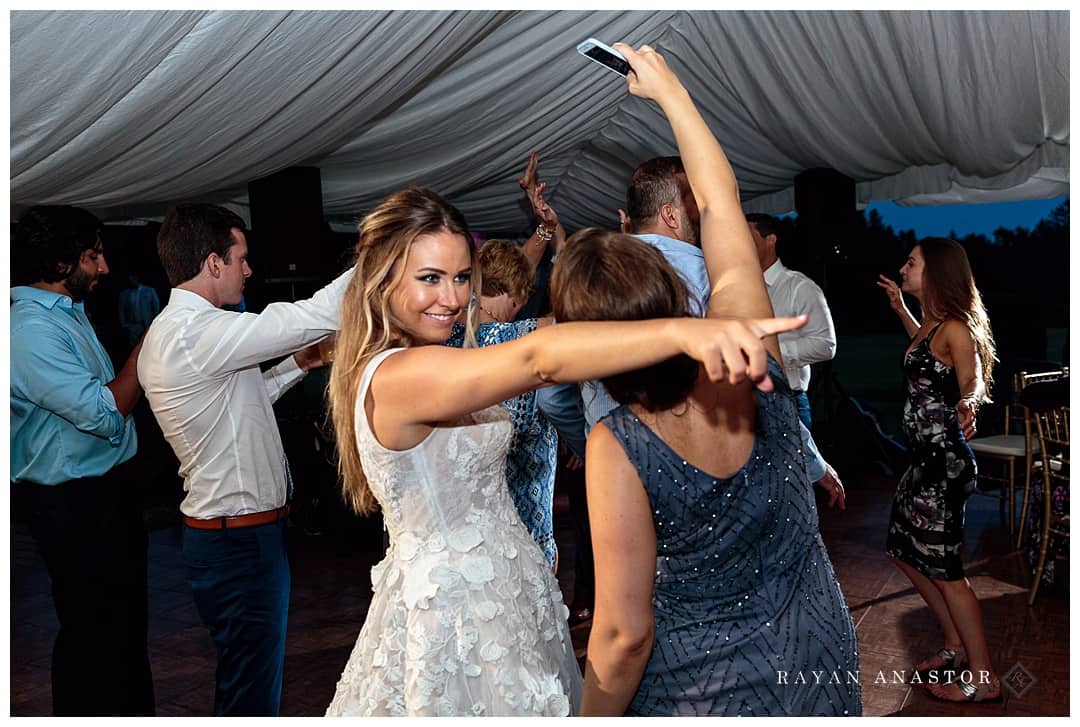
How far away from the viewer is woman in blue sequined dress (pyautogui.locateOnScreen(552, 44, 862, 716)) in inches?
45.2

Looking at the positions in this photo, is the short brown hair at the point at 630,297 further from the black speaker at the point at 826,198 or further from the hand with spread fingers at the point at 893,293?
the black speaker at the point at 826,198

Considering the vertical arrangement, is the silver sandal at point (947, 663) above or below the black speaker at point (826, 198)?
below

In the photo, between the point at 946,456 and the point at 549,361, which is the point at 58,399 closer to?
the point at 549,361

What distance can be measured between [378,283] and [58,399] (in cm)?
119

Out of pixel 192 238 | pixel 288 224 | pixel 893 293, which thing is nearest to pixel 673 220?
pixel 192 238

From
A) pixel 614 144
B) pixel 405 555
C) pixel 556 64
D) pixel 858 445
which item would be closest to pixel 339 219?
pixel 614 144

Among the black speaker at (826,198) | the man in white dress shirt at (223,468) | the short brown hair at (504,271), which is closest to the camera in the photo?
the man in white dress shirt at (223,468)

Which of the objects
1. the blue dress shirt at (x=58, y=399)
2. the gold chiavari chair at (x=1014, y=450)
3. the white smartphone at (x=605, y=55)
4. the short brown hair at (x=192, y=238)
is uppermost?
the white smartphone at (x=605, y=55)

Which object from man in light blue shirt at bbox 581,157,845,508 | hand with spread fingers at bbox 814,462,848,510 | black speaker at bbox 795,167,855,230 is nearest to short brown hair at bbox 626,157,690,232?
man in light blue shirt at bbox 581,157,845,508

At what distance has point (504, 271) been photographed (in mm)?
2588

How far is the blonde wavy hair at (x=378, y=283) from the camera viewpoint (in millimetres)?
1590

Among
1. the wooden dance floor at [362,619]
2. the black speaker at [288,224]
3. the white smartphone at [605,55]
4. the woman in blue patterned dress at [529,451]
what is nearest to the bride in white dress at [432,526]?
the white smartphone at [605,55]

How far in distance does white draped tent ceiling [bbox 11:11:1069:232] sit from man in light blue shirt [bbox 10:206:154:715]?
53 cm

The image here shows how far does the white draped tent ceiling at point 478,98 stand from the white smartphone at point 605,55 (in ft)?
4.94
